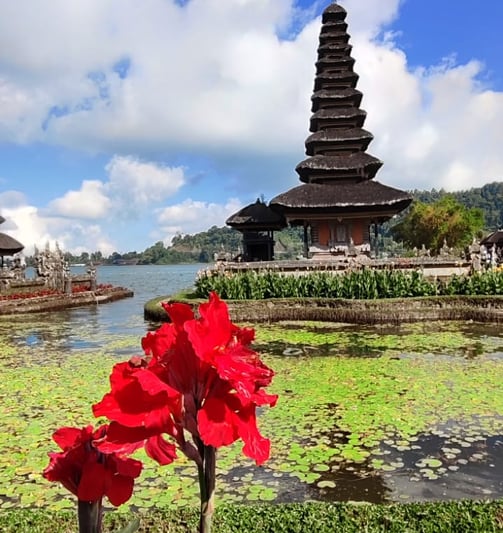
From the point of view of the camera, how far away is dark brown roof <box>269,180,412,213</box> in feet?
83.4

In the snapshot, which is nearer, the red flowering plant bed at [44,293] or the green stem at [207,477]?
the green stem at [207,477]

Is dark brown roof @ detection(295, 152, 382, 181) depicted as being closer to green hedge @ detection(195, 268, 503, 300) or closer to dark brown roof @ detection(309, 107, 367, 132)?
dark brown roof @ detection(309, 107, 367, 132)

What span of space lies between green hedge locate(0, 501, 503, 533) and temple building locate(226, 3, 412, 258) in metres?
22.3

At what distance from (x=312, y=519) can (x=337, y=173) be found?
25.8 meters

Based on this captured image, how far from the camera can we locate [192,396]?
1.27 m

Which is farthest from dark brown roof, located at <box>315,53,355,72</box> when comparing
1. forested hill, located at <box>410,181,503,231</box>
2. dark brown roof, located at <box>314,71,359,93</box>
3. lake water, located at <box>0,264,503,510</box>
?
forested hill, located at <box>410,181,503,231</box>

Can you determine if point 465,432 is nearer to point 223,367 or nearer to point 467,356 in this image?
point 467,356

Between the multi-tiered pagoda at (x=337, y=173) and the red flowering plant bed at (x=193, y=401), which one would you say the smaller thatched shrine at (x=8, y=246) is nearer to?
the multi-tiered pagoda at (x=337, y=173)

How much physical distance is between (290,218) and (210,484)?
2600cm

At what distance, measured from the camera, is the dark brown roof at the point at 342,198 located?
25406 mm

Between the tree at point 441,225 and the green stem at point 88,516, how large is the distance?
44.7m

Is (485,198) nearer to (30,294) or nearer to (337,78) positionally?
(337,78)

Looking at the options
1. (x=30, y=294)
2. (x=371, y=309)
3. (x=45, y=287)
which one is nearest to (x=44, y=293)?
(x=30, y=294)

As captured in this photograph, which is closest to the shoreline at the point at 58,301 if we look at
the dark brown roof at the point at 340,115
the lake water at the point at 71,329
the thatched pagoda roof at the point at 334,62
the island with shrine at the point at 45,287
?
the island with shrine at the point at 45,287
